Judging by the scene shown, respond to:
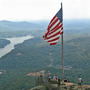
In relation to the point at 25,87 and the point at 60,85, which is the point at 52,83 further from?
the point at 25,87

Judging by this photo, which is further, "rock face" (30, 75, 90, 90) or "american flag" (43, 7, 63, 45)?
"rock face" (30, 75, 90, 90)

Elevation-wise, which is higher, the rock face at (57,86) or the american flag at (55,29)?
the american flag at (55,29)

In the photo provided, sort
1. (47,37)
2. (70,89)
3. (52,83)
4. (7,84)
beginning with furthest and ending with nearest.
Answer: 1. (7,84)
2. (52,83)
3. (70,89)
4. (47,37)

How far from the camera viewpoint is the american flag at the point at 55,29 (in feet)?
106

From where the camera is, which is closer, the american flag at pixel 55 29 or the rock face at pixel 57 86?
the american flag at pixel 55 29

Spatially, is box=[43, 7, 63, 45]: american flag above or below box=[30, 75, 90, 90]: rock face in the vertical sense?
above

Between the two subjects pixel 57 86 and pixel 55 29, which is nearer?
pixel 55 29

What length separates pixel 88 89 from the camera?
37031 mm

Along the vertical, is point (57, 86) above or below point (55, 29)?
below

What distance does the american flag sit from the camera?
106ft

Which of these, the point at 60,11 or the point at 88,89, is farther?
the point at 88,89

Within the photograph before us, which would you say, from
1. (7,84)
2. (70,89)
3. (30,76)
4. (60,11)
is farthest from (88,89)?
(30,76)

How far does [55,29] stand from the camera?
32906 mm

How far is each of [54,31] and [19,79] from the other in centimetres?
16003
